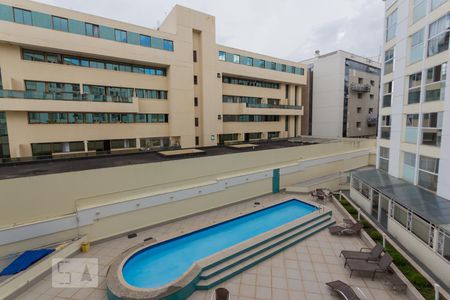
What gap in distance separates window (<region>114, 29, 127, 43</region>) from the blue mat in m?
17.2

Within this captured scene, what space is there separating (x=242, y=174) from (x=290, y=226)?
5.98 metres

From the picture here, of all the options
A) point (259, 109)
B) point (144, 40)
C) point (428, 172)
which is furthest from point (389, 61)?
point (144, 40)

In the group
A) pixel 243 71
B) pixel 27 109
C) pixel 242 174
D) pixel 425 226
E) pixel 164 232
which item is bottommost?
pixel 164 232

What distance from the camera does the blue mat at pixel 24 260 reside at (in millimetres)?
8198

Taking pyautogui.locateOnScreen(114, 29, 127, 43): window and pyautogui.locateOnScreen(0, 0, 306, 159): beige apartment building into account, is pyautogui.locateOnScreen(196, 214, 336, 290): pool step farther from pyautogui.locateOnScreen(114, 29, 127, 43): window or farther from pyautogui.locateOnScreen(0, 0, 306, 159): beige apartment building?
pyautogui.locateOnScreen(114, 29, 127, 43): window

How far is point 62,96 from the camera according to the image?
1711 centimetres

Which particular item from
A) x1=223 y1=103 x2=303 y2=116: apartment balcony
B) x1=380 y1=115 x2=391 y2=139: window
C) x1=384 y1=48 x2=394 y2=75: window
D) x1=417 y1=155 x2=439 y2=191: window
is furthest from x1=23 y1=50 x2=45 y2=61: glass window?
x1=417 y1=155 x2=439 y2=191: window

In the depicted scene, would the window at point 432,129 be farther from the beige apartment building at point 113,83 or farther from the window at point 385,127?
the beige apartment building at point 113,83

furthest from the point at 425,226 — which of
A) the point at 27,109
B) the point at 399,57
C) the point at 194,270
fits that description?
the point at 27,109

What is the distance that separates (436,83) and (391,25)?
7693mm

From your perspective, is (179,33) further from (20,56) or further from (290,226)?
(290,226)

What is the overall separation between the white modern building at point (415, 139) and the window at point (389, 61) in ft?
0.25

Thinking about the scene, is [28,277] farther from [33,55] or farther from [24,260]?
[33,55]

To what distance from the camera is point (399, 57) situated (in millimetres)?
15656
